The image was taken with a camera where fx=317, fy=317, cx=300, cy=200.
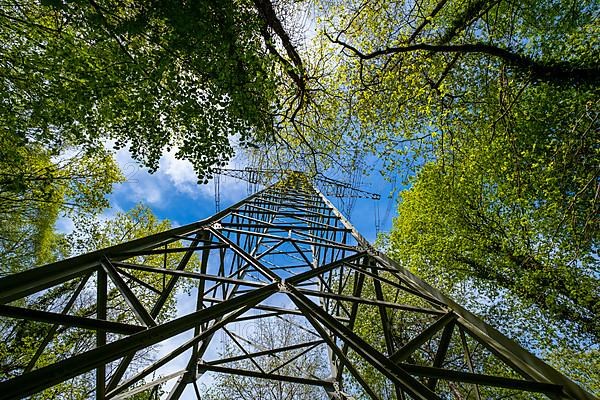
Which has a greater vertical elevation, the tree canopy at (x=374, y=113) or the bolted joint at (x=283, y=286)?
the tree canopy at (x=374, y=113)

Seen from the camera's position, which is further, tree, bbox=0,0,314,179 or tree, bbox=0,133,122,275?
tree, bbox=0,133,122,275

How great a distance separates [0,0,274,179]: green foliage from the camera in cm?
461

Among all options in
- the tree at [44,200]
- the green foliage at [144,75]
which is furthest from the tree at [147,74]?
the tree at [44,200]

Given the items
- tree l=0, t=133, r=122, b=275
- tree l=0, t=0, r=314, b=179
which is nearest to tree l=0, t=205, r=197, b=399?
tree l=0, t=133, r=122, b=275

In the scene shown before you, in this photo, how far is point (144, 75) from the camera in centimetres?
500

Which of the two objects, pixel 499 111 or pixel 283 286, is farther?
pixel 499 111

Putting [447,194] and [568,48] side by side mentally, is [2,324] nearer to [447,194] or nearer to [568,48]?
[447,194]

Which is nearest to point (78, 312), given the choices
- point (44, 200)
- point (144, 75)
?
point (44, 200)

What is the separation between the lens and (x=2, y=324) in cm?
955

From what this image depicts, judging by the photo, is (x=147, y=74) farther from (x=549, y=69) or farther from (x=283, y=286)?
(x=549, y=69)

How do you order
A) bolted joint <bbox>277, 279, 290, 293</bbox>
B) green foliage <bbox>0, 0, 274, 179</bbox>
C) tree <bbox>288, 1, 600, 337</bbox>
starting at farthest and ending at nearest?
→ tree <bbox>288, 1, 600, 337</bbox>, green foliage <bbox>0, 0, 274, 179</bbox>, bolted joint <bbox>277, 279, 290, 293</bbox>

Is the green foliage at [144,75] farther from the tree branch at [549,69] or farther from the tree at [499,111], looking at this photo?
the tree at [499,111]

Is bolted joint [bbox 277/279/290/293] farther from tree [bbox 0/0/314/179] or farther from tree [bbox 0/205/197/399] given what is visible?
tree [bbox 0/205/197/399]

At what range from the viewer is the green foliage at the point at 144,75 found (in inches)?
181
